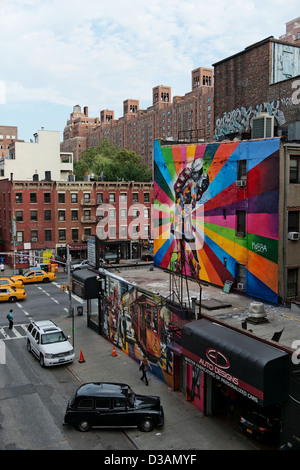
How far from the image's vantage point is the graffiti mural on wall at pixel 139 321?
21312mm

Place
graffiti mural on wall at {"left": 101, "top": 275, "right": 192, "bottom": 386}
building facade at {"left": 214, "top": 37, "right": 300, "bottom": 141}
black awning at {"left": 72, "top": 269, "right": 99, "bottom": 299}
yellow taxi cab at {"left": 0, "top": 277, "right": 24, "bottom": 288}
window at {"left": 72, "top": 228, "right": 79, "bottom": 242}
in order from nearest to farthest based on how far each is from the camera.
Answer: graffiti mural on wall at {"left": 101, "top": 275, "right": 192, "bottom": 386}
building facade at {"left": 214, "top": 37, "right": 300, "bottom": 141}
black awning at {"left": 72, "top": 269, "right": 99, "bottom": 299}
yellow taxi cab at {"left": 0, "top": 277, "right": 24, "bottom": 288}
window at {"left": 72, "top": 228, "right": 79, "bottom": 242}

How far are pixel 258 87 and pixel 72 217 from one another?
35943 millimetres

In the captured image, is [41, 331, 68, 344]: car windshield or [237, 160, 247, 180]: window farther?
[41, 331, 68, 344]: car windshield

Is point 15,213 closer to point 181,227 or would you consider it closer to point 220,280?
point 181,227

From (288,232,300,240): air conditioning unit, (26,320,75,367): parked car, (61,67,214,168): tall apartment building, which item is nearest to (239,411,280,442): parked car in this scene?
(288,232,300,240): air conditioning unit

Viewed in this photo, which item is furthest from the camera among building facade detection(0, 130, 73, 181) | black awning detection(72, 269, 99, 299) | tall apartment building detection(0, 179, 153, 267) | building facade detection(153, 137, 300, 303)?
building facade detection(0, 130, 73, 181)

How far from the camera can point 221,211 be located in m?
22.8

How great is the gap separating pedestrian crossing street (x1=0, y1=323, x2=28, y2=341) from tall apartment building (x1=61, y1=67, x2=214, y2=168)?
Result: 90.8 meters

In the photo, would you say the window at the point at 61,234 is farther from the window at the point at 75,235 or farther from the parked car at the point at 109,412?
the parked car at the point at 109,412

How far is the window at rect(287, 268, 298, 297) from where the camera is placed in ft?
64.3

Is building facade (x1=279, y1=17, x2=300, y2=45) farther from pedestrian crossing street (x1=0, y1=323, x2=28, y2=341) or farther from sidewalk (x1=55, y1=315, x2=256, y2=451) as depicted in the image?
sidewalk (x1=55, y1=315, x2=256, y2=451)

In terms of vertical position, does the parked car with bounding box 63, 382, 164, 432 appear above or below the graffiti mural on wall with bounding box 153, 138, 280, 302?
below

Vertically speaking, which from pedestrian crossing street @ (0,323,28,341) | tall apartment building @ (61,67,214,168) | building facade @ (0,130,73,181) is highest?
tall apartment building @ (61,67,214,168)

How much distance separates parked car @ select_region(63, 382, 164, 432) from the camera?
1695 centimetres
